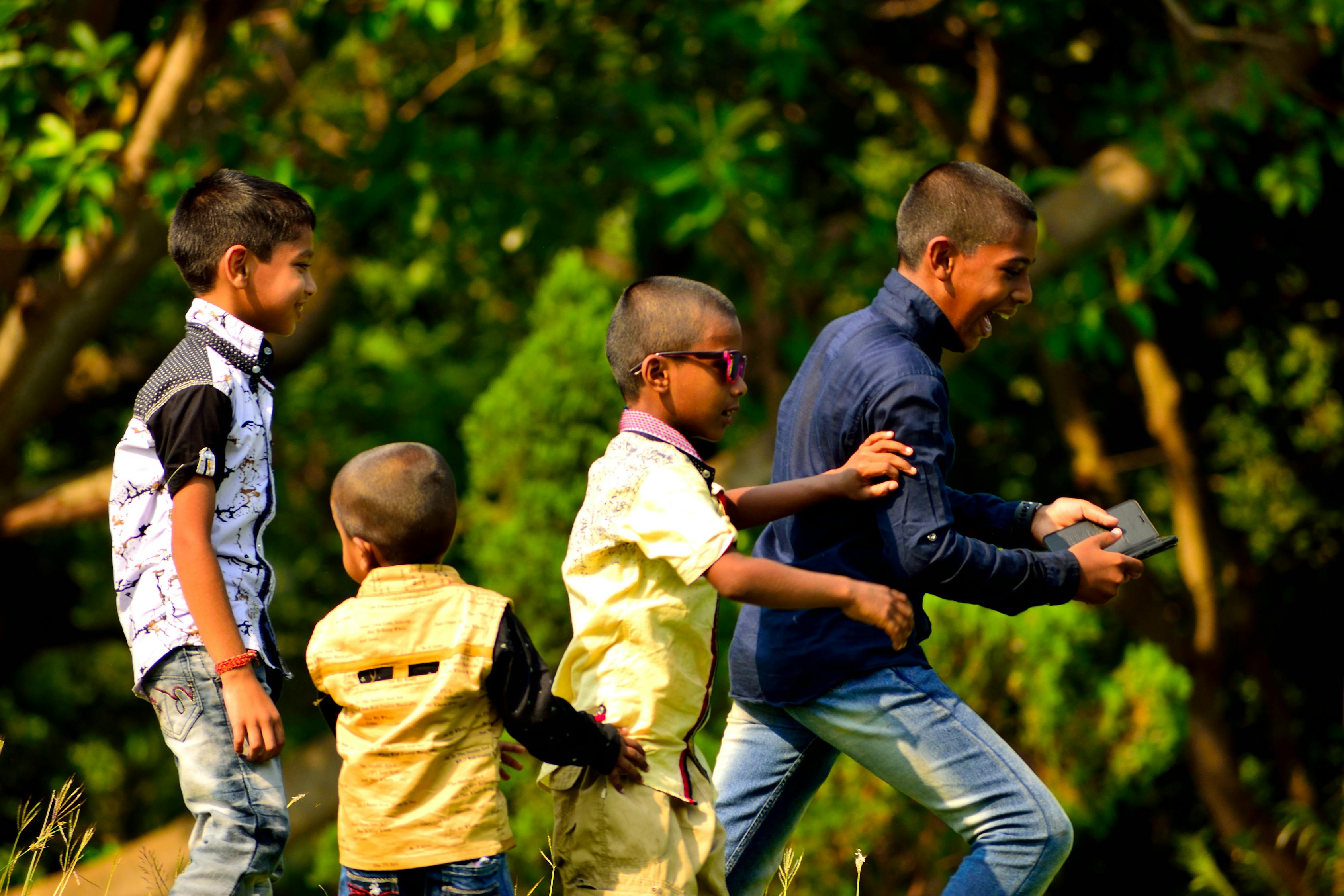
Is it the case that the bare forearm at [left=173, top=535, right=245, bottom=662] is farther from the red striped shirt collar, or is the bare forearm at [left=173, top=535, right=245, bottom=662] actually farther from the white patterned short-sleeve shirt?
the red striped shirt collar

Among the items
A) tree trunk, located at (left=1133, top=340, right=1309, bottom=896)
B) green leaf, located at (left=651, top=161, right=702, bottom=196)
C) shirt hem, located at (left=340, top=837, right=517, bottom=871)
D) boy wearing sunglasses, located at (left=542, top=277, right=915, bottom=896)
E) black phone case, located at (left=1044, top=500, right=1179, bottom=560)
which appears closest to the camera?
shirt hem, located at (left=340, top=837, right=517, bottom=871)

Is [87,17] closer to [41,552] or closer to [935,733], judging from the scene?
[41,552]

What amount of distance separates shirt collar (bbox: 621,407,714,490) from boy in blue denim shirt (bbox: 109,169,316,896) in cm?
68

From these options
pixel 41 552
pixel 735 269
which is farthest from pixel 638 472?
pixel 41 552

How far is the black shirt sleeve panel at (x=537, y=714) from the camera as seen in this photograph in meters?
2.23

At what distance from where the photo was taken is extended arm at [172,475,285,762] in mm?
2289

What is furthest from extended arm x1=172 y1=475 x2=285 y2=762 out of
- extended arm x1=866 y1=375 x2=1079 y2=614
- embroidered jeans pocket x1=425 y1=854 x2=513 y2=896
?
extended arm x1=866 y1=375 x2=1079 y2=614

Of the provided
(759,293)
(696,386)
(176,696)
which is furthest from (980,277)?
(759,293)

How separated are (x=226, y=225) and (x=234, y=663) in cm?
82

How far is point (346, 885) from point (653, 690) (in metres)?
0.62

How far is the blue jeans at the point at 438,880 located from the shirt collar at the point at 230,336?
36.2 inches

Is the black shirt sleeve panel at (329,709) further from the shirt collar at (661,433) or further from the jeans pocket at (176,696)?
the shirt collar at (661,433)

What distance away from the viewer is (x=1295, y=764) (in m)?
9.25

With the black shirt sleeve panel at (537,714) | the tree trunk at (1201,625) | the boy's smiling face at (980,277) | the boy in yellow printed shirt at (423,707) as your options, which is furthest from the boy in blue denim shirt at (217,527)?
the tree trunk at (1201,625)
